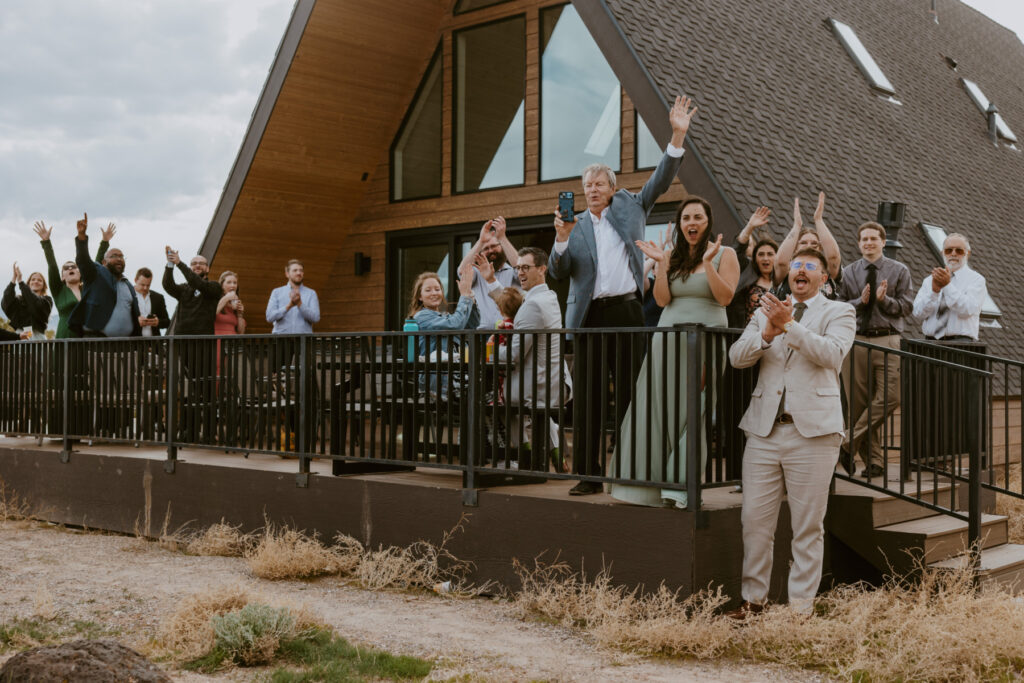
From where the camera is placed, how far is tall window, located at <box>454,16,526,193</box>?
13094mm

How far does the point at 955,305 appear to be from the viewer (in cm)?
882

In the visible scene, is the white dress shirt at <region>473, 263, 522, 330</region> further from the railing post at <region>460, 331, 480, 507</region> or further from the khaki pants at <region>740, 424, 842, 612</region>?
the khaki pants at <region>740, 424, 842, 612</region>

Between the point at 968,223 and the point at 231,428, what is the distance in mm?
9840

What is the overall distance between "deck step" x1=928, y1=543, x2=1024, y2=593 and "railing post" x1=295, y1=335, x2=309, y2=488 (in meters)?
4.57

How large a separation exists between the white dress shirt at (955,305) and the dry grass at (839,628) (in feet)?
10.1

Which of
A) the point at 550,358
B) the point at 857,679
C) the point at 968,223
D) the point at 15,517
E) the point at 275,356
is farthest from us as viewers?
the point at 968,223

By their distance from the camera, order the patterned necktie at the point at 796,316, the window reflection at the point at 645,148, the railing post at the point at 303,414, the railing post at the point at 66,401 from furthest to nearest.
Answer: the window reflection at the point at 645,148
the railing post at the point at 66,401
the railing post at the point at 303,414
the patterned necktie at the point at 796,316

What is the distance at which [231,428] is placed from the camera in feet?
28.8

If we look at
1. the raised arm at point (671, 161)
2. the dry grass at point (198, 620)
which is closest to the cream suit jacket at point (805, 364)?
the raised arm at point (671, 161)

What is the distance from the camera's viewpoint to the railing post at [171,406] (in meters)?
9.30

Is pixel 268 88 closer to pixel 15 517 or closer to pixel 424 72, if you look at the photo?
pixel 424 72

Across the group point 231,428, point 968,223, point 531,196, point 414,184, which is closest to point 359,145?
point 414,184

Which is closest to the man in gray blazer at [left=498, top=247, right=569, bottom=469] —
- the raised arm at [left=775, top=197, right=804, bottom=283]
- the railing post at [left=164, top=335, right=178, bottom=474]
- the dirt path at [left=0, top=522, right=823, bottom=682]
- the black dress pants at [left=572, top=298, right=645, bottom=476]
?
the black dress pants at [left=572, top=298, right=645, bottom=476]

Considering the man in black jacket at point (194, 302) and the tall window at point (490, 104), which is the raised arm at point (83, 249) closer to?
the man in black jacket at point (194, 302)
